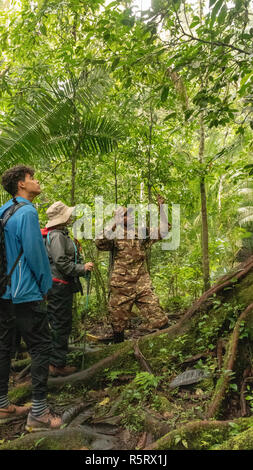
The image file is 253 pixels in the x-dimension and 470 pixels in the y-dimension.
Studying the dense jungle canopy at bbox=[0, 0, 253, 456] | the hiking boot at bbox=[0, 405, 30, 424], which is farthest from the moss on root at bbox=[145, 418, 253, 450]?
the hiking boot at bbox=[0, 405, 30, 424]

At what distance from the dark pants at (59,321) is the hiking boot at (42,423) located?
1.19m

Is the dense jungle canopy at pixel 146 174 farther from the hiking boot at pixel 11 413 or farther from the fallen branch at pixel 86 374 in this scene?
the hiking boot at pixel 11 413

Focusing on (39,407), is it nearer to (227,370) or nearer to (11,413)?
(11,413)

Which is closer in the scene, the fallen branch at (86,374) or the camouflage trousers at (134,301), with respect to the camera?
the fallen branch at (86,374)

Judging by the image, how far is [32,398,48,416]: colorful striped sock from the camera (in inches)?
128

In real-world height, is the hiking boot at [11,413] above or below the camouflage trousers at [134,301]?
below

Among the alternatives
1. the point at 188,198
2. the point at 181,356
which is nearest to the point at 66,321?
the point at 181,356

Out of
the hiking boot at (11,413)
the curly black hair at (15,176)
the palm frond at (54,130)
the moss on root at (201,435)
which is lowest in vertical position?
the hiking boot at (11,413)

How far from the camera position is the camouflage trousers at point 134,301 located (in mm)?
5297

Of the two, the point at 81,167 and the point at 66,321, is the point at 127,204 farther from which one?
the point at 66,321

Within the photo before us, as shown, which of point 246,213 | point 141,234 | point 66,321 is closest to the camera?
point 66,321

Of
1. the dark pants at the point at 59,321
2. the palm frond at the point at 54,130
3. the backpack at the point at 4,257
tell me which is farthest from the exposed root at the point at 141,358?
the palm frond at the point at 54,130

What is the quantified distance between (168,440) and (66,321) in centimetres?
234
